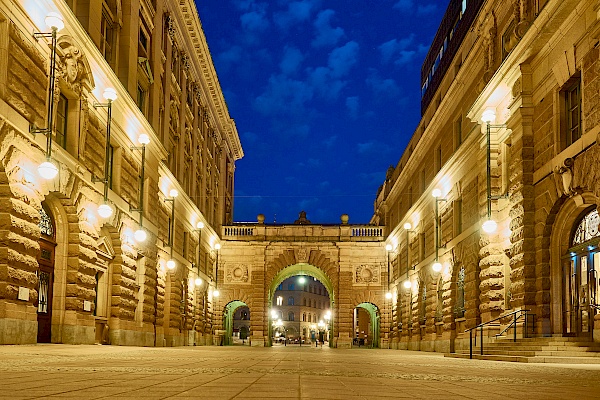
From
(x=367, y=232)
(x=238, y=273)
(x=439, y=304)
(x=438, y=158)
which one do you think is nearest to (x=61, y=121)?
(x=439, y=304)

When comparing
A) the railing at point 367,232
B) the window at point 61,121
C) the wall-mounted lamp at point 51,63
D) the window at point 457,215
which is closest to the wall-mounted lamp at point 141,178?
the window at point 61,121

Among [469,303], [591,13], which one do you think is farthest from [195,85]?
[591,13]

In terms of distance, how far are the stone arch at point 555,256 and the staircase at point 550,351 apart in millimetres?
872

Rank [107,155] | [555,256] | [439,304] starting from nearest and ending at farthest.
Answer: [555,256]
[107,155]
[439,304]

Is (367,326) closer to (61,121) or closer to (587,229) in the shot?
(587,229)

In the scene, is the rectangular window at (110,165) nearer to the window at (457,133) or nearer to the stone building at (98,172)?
the stone building at (98,172)

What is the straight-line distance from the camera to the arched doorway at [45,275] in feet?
55.5

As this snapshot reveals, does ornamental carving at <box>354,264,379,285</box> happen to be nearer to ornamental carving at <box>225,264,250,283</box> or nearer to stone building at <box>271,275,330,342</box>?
ornamental carving at <box>225,264,250,283</box>

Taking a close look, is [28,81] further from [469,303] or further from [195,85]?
[195,85]

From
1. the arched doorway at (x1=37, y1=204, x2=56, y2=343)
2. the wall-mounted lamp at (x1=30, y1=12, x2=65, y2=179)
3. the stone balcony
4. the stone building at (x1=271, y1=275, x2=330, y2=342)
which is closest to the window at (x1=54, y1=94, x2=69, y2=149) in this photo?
the arched doorway at (x1=37, y1=204, x2=56, y2=343)

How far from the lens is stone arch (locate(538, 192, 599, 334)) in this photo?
1698 centimetres

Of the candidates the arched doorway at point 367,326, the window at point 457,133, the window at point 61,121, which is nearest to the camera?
the window at point 61,121

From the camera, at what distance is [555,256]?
17.4 meters

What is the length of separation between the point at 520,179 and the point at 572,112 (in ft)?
7.98
